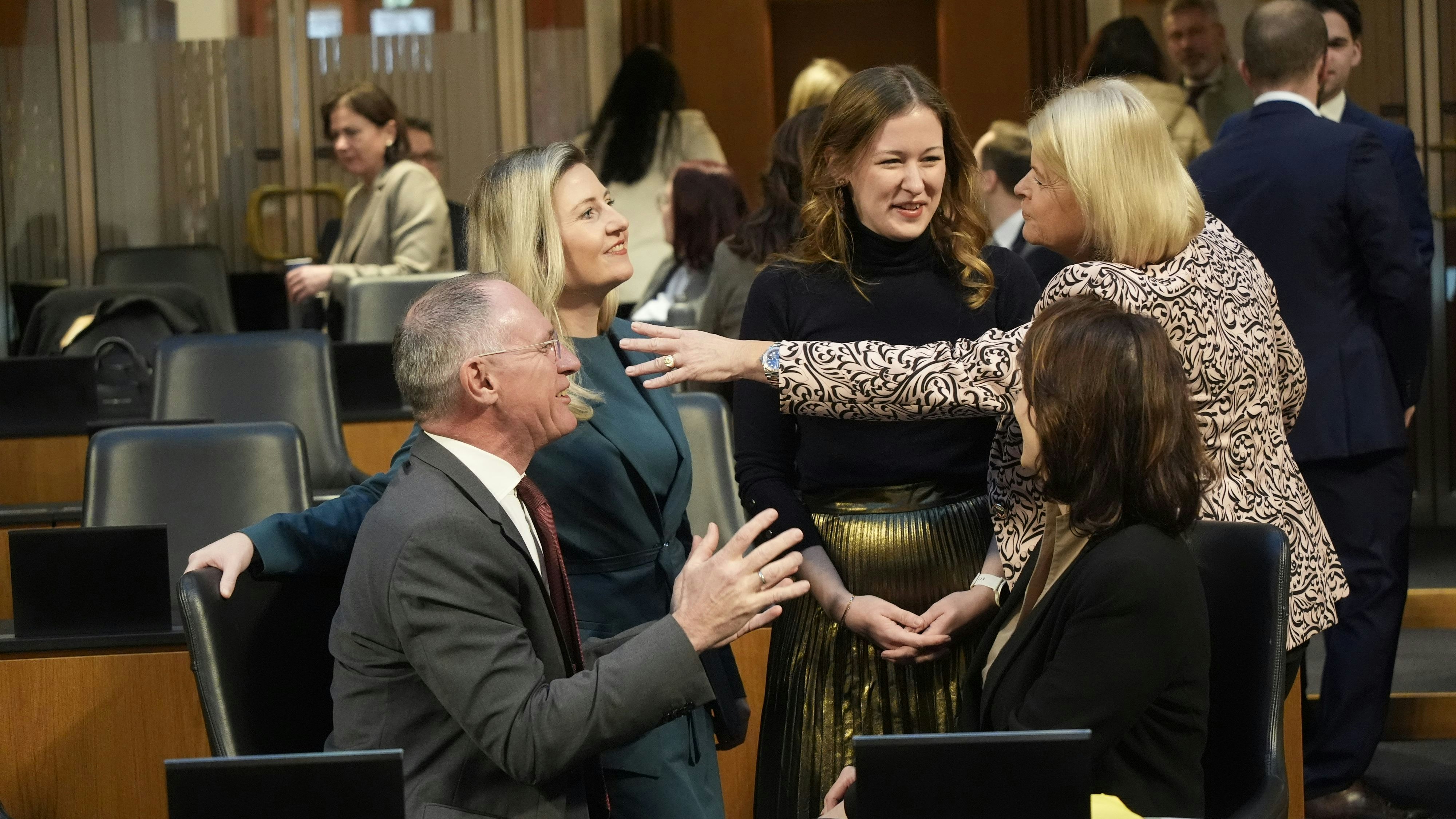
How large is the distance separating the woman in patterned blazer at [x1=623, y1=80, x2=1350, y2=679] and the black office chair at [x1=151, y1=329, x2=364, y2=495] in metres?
2.08

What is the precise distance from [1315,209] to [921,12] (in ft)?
17.1

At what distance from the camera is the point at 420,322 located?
1.73 metres

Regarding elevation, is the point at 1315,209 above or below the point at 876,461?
above

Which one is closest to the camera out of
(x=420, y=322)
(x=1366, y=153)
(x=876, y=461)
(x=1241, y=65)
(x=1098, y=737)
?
(x=1098, y=737)

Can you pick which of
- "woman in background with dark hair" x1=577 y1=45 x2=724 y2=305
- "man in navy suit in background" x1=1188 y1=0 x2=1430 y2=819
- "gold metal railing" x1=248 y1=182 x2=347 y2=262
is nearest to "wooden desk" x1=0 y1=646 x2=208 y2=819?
"man in navy suit in background" x1=1188 y1=0 x2=1430 y2=819

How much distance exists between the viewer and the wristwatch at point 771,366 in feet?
6.66

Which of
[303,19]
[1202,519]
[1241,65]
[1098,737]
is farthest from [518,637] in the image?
[303,19]

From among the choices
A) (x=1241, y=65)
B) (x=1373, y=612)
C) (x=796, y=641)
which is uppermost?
(x=1241, y=65)

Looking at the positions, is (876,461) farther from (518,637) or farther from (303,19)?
(303,19)

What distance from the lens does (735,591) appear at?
1.62 metres

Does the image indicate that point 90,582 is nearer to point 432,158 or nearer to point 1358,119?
point 1358,119

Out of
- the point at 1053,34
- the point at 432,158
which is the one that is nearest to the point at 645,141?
the point at 432,158

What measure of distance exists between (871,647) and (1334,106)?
2.81m

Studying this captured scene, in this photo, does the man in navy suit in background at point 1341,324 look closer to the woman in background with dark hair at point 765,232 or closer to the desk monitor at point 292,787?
the woman in background with dark hair at point 765,232
